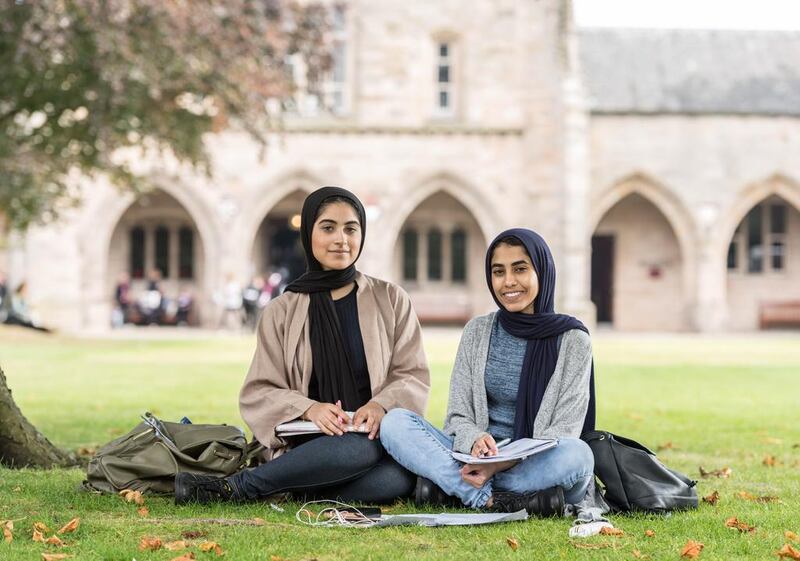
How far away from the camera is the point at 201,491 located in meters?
4.98

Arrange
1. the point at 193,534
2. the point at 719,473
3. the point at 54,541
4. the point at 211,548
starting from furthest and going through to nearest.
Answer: the point at 719,473 → the point at 193,534 → the point at 54,541 → the point at 211,548

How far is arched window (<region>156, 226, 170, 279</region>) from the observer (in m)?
29.7

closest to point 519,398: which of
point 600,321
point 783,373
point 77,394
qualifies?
point 77,394

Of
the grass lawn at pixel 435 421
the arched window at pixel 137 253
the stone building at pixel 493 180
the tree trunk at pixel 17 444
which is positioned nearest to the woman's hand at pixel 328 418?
the grass lawn at pixel 435 421

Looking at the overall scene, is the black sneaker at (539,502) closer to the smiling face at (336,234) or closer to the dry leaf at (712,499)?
the dry leaf at (712,499)

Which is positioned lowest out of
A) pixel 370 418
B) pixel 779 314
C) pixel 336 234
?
pixel 779 314

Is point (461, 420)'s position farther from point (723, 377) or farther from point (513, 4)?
point (513, 4)

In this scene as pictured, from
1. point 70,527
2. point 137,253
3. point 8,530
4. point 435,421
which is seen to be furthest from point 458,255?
point 8,530

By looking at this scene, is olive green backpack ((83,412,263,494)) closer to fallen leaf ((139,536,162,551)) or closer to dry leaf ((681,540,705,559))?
fallen leaf ((139,536,162,551))

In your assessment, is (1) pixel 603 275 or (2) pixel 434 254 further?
(1) pixel 603 275

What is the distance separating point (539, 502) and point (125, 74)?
41.2 ft

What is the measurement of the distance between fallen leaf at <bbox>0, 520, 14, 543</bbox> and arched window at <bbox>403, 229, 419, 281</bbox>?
83.1 feet

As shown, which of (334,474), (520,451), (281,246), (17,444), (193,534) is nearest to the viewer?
(193,534)

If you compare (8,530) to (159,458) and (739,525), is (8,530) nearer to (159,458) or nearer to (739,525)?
(159,458)
